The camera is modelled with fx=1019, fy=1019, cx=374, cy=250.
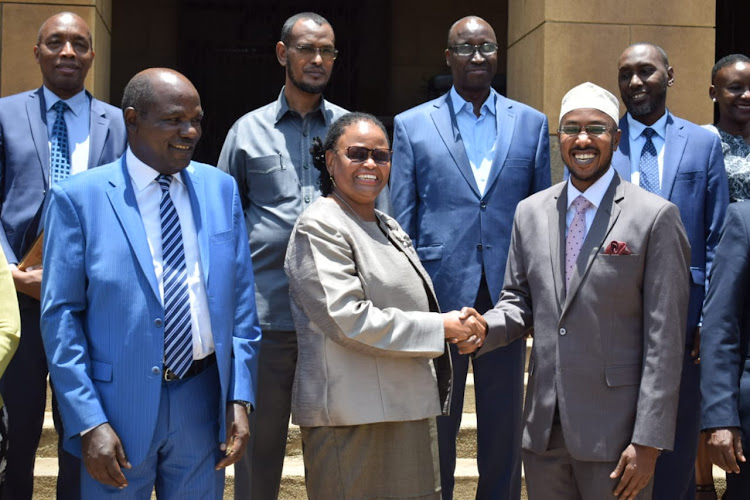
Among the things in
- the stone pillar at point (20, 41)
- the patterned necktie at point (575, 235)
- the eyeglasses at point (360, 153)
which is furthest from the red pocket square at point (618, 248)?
the stone pillar at point (20, 41)

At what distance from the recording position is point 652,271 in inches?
149

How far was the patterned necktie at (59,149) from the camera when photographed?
4.66 meters

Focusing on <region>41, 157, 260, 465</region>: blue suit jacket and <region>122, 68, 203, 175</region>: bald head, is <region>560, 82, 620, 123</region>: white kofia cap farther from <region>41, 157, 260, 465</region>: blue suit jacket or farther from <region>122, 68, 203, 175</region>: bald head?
<region>41, 157, 260, 465</region>: blue suit jacket

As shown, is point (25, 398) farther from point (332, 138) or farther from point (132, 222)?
point (332, 138)

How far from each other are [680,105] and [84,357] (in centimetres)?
504

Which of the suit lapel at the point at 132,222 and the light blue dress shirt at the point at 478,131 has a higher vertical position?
the light blue dress shirt at the point at 478,131

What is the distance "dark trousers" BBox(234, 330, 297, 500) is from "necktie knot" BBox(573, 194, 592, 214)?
1.57 metres

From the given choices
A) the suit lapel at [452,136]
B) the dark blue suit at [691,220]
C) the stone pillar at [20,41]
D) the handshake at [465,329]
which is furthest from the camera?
the stone pillar at [20,41]

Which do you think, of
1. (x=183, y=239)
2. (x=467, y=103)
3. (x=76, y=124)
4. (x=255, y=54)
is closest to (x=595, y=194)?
(x=467, y=103)

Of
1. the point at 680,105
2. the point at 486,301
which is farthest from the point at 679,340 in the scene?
the point at 680,105

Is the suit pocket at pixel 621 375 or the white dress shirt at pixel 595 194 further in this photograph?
the white dress shirt at pixel 595 194

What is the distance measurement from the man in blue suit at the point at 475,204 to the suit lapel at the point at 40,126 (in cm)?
163

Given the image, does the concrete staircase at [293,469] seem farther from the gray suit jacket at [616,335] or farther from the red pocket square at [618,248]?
the red pocket square at [618,248]

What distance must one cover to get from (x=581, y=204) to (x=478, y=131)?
4.03 feet
